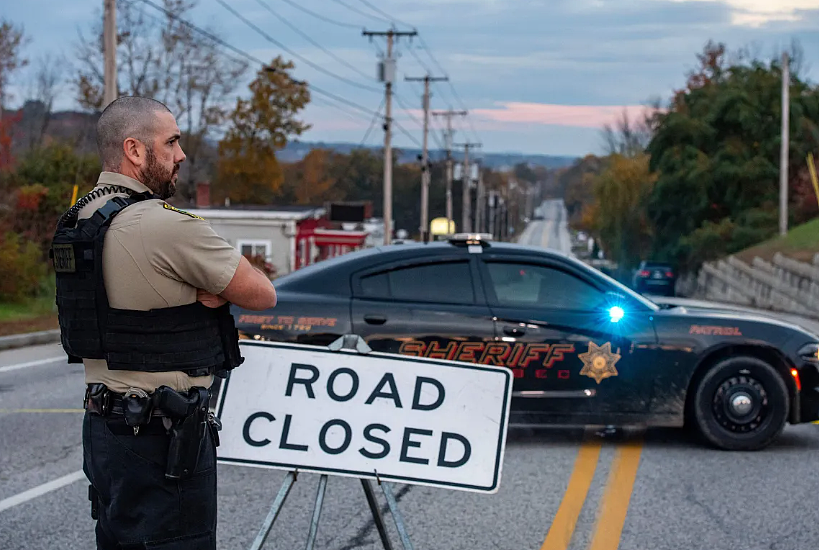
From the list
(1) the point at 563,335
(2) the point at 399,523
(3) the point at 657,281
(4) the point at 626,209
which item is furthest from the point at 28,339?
(4) the point at 626,209

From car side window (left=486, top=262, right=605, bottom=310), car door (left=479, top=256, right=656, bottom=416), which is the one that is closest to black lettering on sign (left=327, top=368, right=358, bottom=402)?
car door (left=479, top=256, right=656, bottom=416)

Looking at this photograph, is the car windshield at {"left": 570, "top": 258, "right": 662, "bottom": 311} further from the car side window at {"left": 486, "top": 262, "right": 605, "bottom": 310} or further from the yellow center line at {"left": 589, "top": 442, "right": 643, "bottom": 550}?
the yellow center line at {"left": 589, "top": 442, "right": 643, "bottom": 550}

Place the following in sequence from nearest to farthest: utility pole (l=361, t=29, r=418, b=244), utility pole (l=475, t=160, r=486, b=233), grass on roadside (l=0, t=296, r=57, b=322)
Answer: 1. grass on roadside (l=0, t=296, r=57, b=322)
2. utility pole (l=361, t=29, r=418, b=244)
3. utility pole (l=475, t=160, r=486, b=233)

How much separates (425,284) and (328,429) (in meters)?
3.44

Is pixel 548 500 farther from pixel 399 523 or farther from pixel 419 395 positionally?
pixel 399 523

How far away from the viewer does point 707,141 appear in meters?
58.1

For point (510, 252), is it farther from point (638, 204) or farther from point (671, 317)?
point (638, 204)

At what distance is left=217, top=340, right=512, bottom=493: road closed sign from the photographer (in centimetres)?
455

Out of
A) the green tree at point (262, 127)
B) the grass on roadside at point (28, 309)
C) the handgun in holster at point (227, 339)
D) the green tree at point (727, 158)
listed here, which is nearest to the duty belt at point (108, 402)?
the handgun in holster at point (227, 339)

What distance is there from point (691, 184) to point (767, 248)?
16013 mm

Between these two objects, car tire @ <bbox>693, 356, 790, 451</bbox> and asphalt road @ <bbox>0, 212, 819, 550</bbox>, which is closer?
asphalt road @ <bbox>0, 212, 819, 550</bbox>

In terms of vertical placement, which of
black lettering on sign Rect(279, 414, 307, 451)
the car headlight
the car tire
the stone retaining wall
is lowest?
the stone retaining wall

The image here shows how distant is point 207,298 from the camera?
330cm

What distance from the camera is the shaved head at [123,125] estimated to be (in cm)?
333
